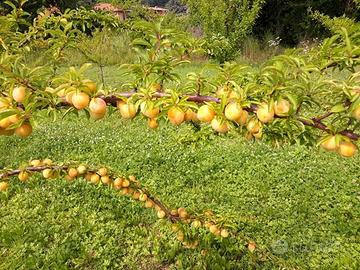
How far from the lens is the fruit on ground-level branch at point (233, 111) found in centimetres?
92

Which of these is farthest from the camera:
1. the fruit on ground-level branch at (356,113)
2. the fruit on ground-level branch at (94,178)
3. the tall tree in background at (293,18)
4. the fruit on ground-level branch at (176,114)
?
the tall tree in background at (293,18)

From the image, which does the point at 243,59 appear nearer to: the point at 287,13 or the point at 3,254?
the point at 287,13

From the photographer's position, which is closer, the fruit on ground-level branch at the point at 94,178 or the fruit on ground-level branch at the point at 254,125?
the fruit on ground-level branch at the point at 254,125

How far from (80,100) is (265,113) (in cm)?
46

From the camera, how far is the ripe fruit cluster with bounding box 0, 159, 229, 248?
71.1 inches

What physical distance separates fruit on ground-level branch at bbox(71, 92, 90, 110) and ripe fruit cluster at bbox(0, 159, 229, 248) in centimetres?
91

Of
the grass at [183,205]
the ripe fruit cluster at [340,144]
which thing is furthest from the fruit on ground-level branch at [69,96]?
the grass at [183,205]

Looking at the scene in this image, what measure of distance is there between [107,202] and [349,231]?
6.84ft

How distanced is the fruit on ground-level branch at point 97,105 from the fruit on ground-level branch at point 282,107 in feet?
1.42

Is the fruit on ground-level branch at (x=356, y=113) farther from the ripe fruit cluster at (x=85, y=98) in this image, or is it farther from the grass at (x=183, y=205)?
the grass at (x=183, y=205)

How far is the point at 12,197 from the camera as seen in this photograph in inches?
144

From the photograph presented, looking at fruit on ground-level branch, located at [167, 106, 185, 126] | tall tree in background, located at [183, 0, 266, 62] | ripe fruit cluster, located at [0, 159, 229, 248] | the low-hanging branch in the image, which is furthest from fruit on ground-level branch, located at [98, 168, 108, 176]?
tall tree in background, located at [183, 0, 266, 62]

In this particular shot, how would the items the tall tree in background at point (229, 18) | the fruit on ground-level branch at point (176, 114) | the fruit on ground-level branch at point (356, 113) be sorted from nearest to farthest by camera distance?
the fruit on ground-level branch at point (356, 113) → the fruit on ground-level branch at point (176, 114) → the tall tree in background at point (229, 18)

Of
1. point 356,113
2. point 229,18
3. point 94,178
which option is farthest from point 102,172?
point 229,18
